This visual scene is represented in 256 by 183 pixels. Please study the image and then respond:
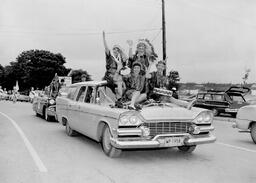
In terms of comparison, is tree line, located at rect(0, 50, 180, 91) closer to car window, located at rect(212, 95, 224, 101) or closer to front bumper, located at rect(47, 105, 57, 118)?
car window, located at rect(212, 95, 224, 101)

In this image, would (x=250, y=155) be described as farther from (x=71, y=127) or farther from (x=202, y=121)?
(x=71, y=127)

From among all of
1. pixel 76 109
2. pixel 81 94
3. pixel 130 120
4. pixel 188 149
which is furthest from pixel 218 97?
pixel 130 120

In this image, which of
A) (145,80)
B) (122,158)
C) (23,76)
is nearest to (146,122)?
(122,158)

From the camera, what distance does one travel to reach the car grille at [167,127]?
6.65 meters

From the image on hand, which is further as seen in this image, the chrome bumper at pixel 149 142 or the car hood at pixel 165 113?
the car hood at pixel 165 113

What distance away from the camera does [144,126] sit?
21.7 feet

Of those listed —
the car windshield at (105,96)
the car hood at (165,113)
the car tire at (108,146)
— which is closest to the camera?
the car hood at (165,113)

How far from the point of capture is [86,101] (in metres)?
8.94

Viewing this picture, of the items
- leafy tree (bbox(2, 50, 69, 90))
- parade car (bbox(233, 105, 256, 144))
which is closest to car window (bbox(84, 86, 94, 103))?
parade car (bbox(233, 105, 256, 144))

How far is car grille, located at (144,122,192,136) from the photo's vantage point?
21.8 feet

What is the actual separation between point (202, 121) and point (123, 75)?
224cm

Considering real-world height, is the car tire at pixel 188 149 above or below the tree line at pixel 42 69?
below

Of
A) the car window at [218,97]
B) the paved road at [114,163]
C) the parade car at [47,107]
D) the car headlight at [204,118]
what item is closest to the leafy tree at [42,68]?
the car window at [218,97]

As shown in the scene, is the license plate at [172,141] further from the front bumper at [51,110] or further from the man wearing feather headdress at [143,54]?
the front bumper at [51,110]
